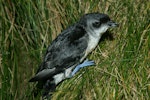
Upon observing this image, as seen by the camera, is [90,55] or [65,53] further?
[90,55]

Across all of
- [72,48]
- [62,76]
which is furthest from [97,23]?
[62,76]

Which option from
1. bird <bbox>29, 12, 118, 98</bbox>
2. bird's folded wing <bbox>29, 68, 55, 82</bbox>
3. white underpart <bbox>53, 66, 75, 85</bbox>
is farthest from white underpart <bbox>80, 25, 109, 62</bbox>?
bird's folded wing <bbox>29, 68, 55, 82</bbox>

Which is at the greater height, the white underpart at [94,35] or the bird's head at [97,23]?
the bird's head at [97,23]

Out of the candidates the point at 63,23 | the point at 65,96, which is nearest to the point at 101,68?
the point at 65,96

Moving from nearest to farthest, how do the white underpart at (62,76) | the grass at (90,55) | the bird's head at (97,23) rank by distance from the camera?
the grass at (90,55)
the bird's head at (97,23)
the white underpart at (62,76)

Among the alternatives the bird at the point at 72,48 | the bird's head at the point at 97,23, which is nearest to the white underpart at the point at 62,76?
the bird at the point at 72,48

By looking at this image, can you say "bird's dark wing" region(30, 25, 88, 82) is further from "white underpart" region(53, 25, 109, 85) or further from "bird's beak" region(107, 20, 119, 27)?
"bird's beak" region(107, 20, 119, 27)

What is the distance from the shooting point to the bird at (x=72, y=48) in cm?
358

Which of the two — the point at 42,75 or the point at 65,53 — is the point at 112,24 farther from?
the point at 42,75

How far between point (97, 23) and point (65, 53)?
1.09 ft

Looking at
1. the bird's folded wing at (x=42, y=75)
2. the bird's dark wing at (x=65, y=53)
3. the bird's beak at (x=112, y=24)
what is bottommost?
the bird's folded wing at (x=42, y=75)

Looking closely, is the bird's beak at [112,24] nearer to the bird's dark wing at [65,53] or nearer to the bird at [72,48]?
the bird at [72,48]

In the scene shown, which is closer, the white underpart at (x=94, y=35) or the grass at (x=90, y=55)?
the grass at (x=90, y=55)

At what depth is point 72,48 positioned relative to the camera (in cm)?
359
